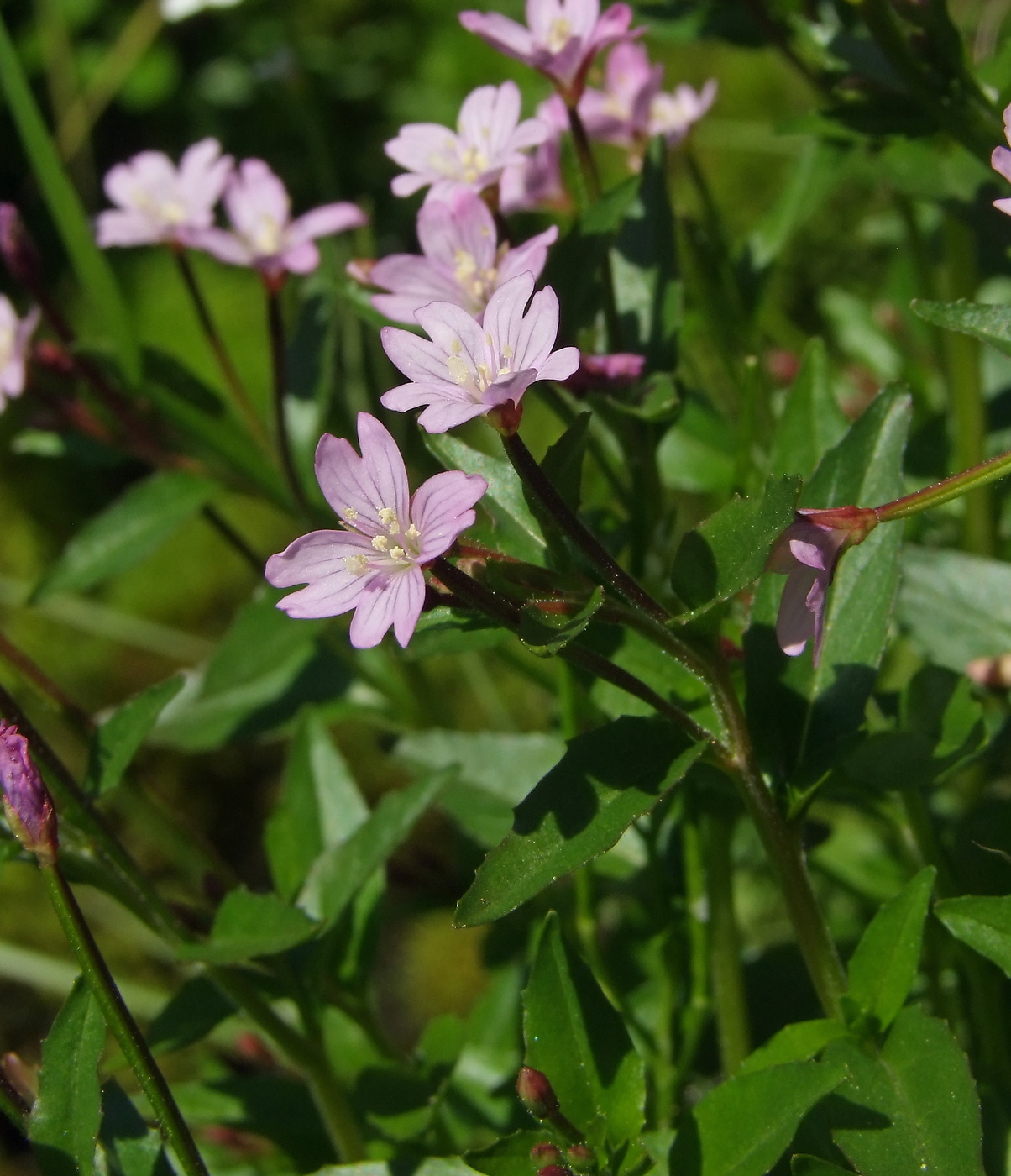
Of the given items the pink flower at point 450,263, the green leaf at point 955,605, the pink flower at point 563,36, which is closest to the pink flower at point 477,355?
the pink flower at point 450,263

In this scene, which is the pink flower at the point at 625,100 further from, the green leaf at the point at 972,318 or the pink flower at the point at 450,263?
the green leaf at the point at 972,318

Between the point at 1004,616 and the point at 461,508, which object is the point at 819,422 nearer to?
the point at 1004,616

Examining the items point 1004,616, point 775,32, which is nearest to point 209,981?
point 1004,616

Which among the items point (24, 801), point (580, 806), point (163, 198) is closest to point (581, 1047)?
point (580, 806)

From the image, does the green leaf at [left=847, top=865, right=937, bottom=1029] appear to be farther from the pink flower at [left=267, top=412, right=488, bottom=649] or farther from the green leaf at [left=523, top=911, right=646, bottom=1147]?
the pink flower at [left=267, top=412, right=488, bottom=649]

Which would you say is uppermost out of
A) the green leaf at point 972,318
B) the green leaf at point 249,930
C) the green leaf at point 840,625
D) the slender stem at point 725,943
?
the green leaf at point 972,318

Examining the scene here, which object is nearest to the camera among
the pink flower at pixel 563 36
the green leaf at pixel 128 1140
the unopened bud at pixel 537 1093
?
the unopened bud at pixel 537 1093

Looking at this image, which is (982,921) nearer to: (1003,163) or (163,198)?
(1003,163)
